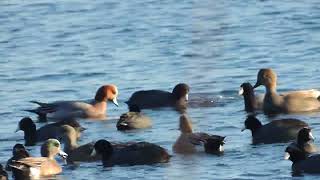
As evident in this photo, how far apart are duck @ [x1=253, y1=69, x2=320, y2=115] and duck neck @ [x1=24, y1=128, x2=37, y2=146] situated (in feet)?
11.1

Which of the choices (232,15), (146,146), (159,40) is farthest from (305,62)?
(146,146)

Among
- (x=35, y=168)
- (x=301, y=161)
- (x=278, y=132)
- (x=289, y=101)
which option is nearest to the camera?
(x=301, y=161)

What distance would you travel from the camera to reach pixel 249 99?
631 inches

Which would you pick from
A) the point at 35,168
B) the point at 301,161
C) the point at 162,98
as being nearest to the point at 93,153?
the point at 35,168

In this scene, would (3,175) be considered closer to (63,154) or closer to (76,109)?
(63,154)

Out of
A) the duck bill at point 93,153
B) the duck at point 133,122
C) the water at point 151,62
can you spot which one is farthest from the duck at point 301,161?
the duck at point 133,122

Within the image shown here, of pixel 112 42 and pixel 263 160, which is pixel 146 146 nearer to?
pixel 263 160

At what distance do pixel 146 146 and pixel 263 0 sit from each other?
51.2 ft

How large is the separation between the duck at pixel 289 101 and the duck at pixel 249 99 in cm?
12

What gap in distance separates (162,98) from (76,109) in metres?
1.23

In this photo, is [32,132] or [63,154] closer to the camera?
[63,154]

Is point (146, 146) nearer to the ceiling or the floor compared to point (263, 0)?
nearer to the floor

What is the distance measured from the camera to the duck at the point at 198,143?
1237cm

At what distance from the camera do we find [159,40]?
74.5 feet
